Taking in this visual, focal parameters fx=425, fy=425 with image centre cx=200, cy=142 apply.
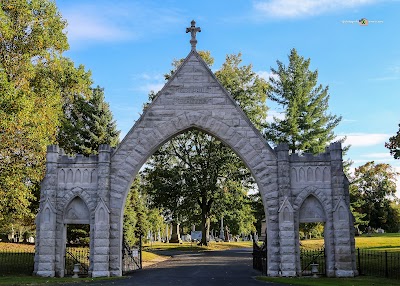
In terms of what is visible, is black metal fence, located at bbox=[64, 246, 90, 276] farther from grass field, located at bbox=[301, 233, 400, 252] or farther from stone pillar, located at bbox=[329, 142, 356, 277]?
grass field, located at bbox=[301, 233, 400, 252]

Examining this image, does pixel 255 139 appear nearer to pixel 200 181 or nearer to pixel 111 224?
pixel 111 224

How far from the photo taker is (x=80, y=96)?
3055cm

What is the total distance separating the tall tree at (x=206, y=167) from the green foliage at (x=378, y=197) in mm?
23544

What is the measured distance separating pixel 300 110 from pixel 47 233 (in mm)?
21042

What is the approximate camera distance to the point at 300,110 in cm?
3194

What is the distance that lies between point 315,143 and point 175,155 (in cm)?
1317

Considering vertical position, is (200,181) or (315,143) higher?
(315,143)

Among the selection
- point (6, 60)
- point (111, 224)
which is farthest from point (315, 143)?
point (6, 60)

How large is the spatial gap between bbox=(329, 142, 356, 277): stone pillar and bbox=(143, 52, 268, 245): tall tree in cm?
1908

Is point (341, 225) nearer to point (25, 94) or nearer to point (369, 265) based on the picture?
point (369, 265)

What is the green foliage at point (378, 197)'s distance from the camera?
5519 centimetres

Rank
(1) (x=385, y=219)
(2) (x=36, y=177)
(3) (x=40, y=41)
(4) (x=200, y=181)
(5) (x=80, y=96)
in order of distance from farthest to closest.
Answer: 1. (1) (x=385, y=219)
2. (4) (x=200, y=181)
3. (5) (x=80, y=96)
4. (3) (x=40, y=41)
5. (2) (x=36, y=177)

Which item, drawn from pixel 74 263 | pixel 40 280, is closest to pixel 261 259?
pixel 74 263

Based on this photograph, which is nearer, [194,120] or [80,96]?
[194,120]
